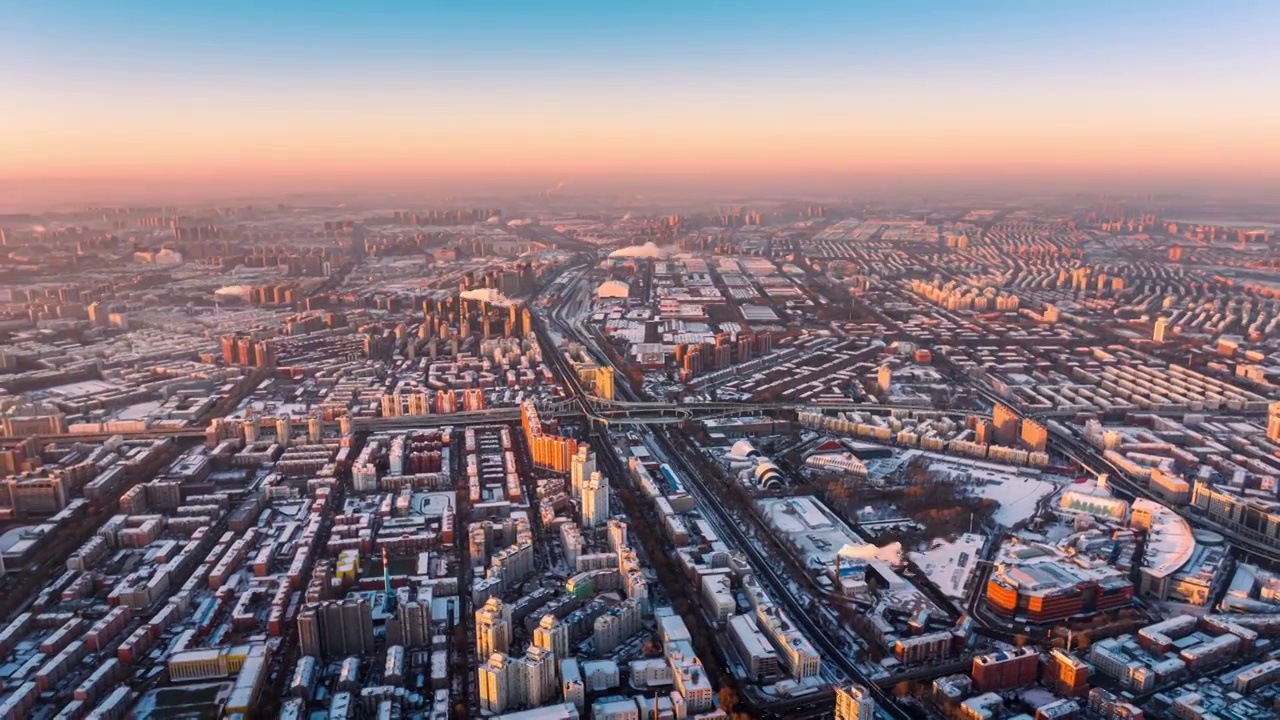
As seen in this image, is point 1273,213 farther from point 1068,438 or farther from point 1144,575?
point 1144,575

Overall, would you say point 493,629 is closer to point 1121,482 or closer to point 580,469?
point 580,469

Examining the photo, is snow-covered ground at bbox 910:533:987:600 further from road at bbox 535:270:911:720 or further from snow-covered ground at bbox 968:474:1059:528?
road at bbox 535:270:911:720

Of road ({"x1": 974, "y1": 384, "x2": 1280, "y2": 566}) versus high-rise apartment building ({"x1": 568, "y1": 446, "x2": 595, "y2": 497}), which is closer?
road ({"x1": 974, "y1": 384, "x2": 1280, "y2": 566})

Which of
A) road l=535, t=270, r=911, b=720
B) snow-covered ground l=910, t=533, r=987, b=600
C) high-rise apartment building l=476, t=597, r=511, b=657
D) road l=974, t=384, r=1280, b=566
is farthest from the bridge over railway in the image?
high-rise apartment building l=476, t=597, r=511, b=657

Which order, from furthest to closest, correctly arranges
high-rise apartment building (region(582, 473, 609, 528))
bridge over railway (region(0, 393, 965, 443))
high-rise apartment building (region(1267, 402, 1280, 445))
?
bridge over railway (region(0, 393, 965, 443)) < high-rise apartment building (region(1267, 402, 1280, 445)) < high-rise apartment building (region(582, 473, 609, 528))

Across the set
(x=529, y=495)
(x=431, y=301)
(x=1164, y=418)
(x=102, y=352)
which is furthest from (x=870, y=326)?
(x=102, y=352)

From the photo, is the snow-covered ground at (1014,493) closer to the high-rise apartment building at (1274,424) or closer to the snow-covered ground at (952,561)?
the snow-covered ground at (952,561)
